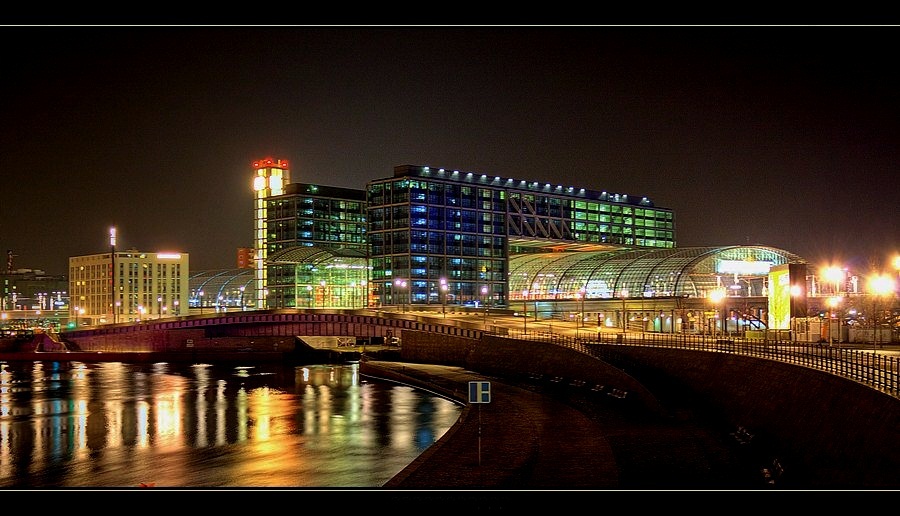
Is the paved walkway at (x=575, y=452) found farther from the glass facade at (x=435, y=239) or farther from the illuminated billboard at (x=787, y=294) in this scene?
the glass facade at (x=435, y=239)

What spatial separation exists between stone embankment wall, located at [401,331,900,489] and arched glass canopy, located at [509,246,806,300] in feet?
196

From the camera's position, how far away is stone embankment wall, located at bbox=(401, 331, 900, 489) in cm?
3262

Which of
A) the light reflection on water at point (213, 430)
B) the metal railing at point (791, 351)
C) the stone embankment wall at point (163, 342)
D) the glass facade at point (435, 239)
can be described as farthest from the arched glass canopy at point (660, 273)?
the light reflection on water at point (213, 430)

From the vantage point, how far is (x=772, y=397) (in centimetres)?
4712

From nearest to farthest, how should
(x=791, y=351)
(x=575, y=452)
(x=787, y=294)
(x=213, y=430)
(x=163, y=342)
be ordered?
1. (x=575, y=452)
2. (x=791, y=351)
3. (x=213, y=430)
4. (x=787, y=294)
5. (x=163, y=342)

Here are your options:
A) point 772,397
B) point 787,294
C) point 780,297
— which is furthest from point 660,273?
point 772,397

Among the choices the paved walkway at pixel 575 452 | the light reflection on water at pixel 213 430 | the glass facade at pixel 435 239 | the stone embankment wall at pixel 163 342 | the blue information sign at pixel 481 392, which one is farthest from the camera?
the glass facade at pixel 435 239

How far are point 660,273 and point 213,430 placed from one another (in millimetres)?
98561

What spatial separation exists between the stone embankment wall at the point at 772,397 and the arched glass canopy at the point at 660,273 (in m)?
59.6

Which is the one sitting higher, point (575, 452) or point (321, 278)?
point (321, 278)

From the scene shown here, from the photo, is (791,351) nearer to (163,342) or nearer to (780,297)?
(780,297)

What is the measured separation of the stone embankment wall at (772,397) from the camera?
107 feet

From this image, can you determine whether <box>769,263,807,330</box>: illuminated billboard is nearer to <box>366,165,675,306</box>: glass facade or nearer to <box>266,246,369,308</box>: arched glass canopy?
<box>366,165,675,306</box>: glass facade

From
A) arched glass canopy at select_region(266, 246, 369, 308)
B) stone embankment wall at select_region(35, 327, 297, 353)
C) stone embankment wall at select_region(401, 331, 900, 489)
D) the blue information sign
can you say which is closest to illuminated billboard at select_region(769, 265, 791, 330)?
stone embankment wall at select_region(401, 331, 900, 489)
